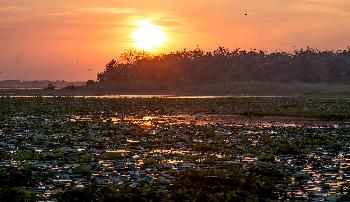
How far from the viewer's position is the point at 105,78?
13012cm

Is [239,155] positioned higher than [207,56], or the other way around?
[207,56]

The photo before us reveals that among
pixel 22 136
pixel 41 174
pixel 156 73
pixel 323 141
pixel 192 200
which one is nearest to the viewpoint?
pixel 192 200

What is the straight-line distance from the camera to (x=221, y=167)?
18.2m

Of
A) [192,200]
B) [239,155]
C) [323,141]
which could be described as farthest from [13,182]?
[323,141]

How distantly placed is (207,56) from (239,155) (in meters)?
113

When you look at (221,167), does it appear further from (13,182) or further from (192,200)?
(13,182)

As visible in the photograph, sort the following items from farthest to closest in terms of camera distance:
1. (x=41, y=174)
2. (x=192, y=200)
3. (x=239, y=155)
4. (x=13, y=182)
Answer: (x=239, y=155) → (x=41, y=174) → (x=13, y=182) → (x=192, y=200)

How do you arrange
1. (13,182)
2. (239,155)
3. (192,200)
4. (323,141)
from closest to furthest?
(192,200)
(13,182)
(239,155)
(323,141)

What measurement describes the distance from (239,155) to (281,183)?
214 inches

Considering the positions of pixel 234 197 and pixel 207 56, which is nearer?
pixel 234 197

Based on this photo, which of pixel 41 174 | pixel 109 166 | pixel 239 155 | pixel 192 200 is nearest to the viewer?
pixel 192 200

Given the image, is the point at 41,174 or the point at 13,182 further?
the point at 41,174

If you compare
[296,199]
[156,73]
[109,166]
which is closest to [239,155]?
[109,166]

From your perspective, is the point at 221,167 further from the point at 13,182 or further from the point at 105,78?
the point at 105,78
